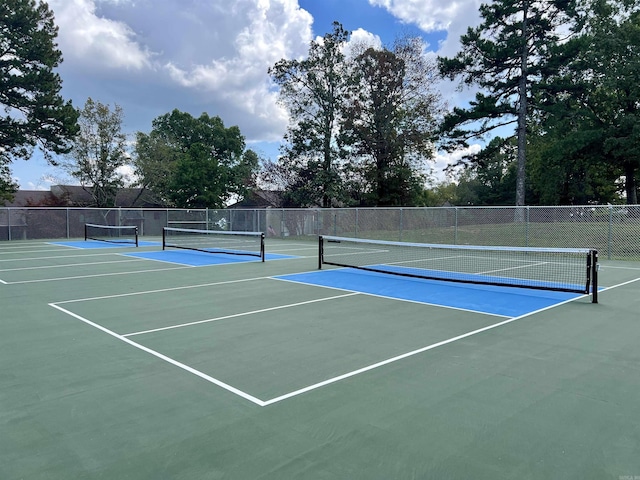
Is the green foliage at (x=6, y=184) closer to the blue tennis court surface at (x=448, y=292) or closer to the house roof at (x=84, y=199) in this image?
the house roof at (x=84, y=199)

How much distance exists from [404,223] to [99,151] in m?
24.5

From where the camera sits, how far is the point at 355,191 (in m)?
36.1

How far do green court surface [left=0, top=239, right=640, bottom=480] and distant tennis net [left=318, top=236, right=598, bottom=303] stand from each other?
1824 millimetres

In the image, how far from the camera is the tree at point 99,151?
33.6m

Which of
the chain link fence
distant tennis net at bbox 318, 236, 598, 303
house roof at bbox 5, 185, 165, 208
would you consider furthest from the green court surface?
house roof at bbox 5, 185, 165, 208

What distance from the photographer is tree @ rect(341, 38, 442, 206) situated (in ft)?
110

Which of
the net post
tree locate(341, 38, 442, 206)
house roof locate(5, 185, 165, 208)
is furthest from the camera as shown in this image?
house roof locate(5, 185, 165, 208)

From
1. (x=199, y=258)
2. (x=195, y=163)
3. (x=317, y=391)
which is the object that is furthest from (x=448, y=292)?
(x=195, y=163)

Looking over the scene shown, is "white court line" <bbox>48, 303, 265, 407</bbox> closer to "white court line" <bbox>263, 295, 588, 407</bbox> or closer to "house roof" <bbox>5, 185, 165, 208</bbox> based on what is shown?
"white court line" <bbox>263, 295, 588, 407</bbox>

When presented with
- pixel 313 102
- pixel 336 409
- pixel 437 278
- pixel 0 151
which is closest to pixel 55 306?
pixel 336 409

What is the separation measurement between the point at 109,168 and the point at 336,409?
36392 mm

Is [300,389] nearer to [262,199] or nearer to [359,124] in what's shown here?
[359,124]

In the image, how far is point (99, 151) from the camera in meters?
34.5

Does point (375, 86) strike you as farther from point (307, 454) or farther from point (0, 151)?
point (307, 454)
